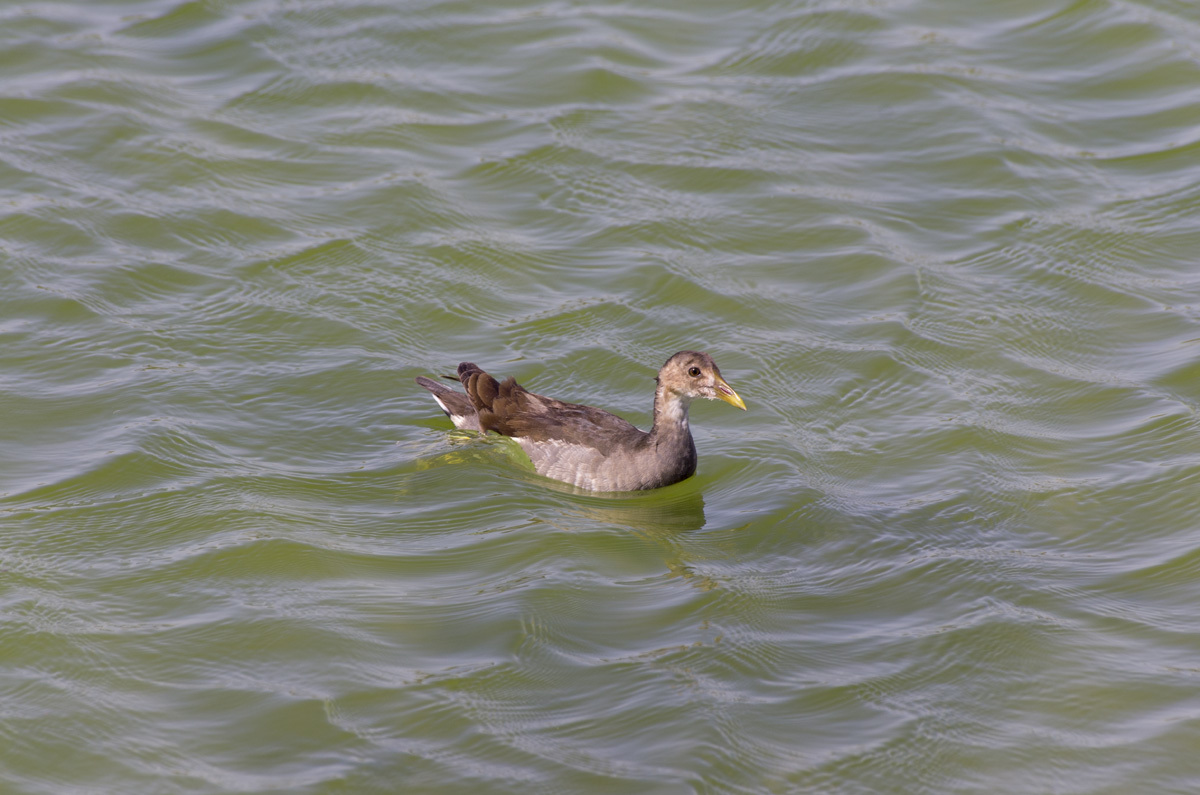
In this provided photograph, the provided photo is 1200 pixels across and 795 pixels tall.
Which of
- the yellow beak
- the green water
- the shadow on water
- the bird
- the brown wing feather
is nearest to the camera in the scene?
the green water

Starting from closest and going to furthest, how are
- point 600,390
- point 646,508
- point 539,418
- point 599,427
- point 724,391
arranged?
point 724,391 < point 646,508 < point 599,427 < point 539,418 < point 600,390

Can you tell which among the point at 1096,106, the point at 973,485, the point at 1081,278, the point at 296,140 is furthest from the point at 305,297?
the point at 1096,106

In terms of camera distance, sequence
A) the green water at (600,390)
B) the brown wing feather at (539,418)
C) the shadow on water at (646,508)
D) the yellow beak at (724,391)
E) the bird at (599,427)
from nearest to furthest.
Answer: the green water at (600,390), the shadow on water at (646,508), the yellow beak at (724,391), the bird at (599,427), the brown wing feather at (539,418)

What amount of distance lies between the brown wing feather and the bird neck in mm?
180

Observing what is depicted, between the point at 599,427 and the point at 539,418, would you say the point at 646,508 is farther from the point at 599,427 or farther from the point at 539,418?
the point at 539,418

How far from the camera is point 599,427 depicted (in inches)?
396

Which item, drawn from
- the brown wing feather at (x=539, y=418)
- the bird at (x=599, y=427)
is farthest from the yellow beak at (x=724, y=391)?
the brown wing feather at (x=539, y=418)

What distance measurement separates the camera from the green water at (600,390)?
7441mm

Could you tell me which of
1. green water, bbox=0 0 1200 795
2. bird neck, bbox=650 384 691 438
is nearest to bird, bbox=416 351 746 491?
bird neck, bbox=650 384 691 438

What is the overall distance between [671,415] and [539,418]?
96cm

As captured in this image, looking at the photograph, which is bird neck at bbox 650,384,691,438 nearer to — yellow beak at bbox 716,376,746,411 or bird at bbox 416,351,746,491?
bird at bbox 416,351,746,491

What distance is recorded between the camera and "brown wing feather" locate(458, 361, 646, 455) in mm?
10031

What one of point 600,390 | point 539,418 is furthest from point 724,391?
point 600,390

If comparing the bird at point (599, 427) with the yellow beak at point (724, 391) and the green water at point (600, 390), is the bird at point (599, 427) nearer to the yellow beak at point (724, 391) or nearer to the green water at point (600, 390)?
the yellow beak at point (724, 391)
